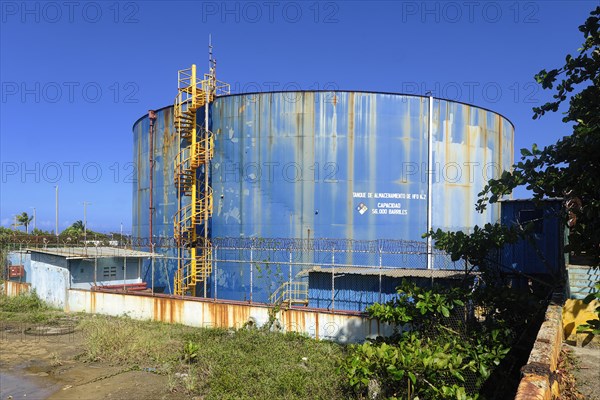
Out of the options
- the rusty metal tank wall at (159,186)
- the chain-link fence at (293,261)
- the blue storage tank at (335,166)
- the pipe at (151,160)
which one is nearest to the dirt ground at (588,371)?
the chain-link fence at (293,261)

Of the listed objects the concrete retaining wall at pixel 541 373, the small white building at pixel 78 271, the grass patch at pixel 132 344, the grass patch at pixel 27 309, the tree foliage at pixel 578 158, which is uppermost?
the tree foliage at pixel 578 158

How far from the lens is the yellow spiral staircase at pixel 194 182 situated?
829 inches

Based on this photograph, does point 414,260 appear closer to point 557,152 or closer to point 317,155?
point 317,155

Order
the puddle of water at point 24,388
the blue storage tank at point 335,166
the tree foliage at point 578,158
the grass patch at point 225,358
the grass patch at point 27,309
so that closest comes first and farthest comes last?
the tree foliage at point 578,158 < the grass patch at point 225,358 < the puddle of water at point 24,388 < the grass patch at point 27,309 < the blue storage tank at point 335,166

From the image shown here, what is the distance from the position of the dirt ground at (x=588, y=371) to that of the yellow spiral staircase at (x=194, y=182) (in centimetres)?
1644

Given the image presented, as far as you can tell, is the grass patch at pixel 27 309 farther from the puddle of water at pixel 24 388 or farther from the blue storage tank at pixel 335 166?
the puddle of water at pixel 24 388

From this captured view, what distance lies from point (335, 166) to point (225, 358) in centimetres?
1162

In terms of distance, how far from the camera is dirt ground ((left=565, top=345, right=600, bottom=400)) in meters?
5.68

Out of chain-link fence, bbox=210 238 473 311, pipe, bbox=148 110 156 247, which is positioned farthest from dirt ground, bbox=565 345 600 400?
pipe, bbox=148 110 156 247

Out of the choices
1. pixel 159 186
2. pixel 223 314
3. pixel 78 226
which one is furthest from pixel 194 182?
pixel 78 226

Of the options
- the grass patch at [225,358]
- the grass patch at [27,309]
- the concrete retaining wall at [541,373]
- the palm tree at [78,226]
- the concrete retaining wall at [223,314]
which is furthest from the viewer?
the palm tree at [78,226]

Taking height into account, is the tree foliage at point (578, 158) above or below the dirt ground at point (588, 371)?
above

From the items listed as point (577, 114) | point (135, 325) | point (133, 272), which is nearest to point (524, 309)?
point (577, 114)

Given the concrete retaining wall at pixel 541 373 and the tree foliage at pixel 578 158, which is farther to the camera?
the tree foliage at pixel 578 158
